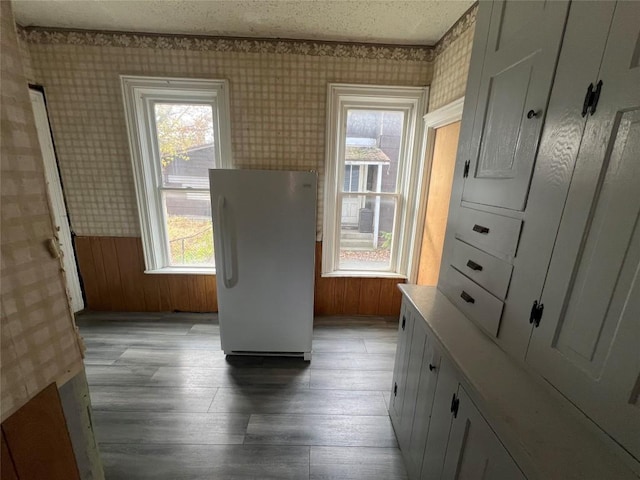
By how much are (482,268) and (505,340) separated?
276mm

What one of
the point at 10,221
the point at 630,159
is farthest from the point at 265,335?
the point at 630,159

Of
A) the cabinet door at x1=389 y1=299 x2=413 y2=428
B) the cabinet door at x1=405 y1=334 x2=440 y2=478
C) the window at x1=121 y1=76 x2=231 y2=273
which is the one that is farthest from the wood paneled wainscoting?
the cabinet door at x1=405 y1=334 x2=440 y2=478

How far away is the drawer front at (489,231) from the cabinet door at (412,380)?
425mm

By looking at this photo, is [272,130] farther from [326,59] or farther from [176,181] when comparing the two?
[176,181]

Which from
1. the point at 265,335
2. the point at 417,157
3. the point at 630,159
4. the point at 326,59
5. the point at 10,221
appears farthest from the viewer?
the point at 417,157

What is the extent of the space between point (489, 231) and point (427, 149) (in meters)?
1.54

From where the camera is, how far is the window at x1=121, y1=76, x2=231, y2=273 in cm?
235

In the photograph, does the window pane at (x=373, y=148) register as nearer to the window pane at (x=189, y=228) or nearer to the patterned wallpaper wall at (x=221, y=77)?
the patterned wallpaper wall at (x=221, y=77)

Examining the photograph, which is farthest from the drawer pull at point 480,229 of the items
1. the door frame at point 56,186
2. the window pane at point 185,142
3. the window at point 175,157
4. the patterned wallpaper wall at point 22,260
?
the door frame at point 56,186

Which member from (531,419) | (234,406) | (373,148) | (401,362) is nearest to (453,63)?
(373,148)

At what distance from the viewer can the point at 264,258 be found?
200 centimetres

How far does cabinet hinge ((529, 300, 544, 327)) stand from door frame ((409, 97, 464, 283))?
1.50 meters

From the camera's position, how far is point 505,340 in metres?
0.95

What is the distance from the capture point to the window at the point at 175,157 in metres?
2.35
